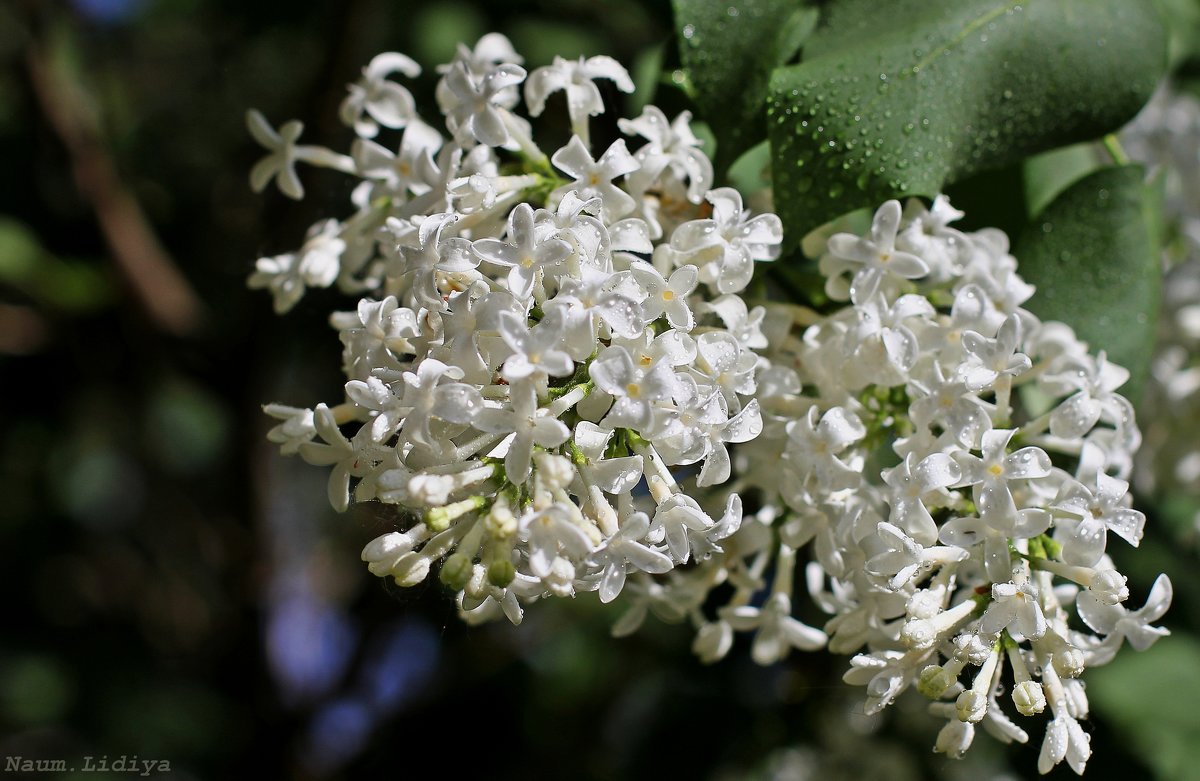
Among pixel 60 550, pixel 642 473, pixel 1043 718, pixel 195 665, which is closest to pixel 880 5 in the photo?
pixel 642 473

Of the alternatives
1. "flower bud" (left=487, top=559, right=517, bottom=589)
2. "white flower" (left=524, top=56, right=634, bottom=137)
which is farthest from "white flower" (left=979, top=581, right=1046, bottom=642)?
"white flower" (left=524, top=56, right=634, bottom=137)

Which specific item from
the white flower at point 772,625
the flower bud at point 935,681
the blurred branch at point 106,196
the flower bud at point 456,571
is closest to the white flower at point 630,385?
the flower bud at point 456,571

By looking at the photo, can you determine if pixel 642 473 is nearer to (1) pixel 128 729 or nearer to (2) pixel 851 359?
(2) pixel 851 359

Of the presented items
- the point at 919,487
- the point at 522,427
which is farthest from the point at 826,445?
the point at 522,427

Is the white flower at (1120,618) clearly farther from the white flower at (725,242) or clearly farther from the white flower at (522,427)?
the white flower at (522,427)

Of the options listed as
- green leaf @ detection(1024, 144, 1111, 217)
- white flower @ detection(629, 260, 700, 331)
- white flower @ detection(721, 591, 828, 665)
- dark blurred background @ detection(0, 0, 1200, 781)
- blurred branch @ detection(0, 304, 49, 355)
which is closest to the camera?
white flower @ detection(629, 260, 700, 331)

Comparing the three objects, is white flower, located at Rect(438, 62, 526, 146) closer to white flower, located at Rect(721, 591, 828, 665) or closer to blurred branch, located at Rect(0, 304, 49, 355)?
white flower, located at Rect(721, 591, 828, 665)

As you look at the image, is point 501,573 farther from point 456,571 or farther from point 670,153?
point 670,153
